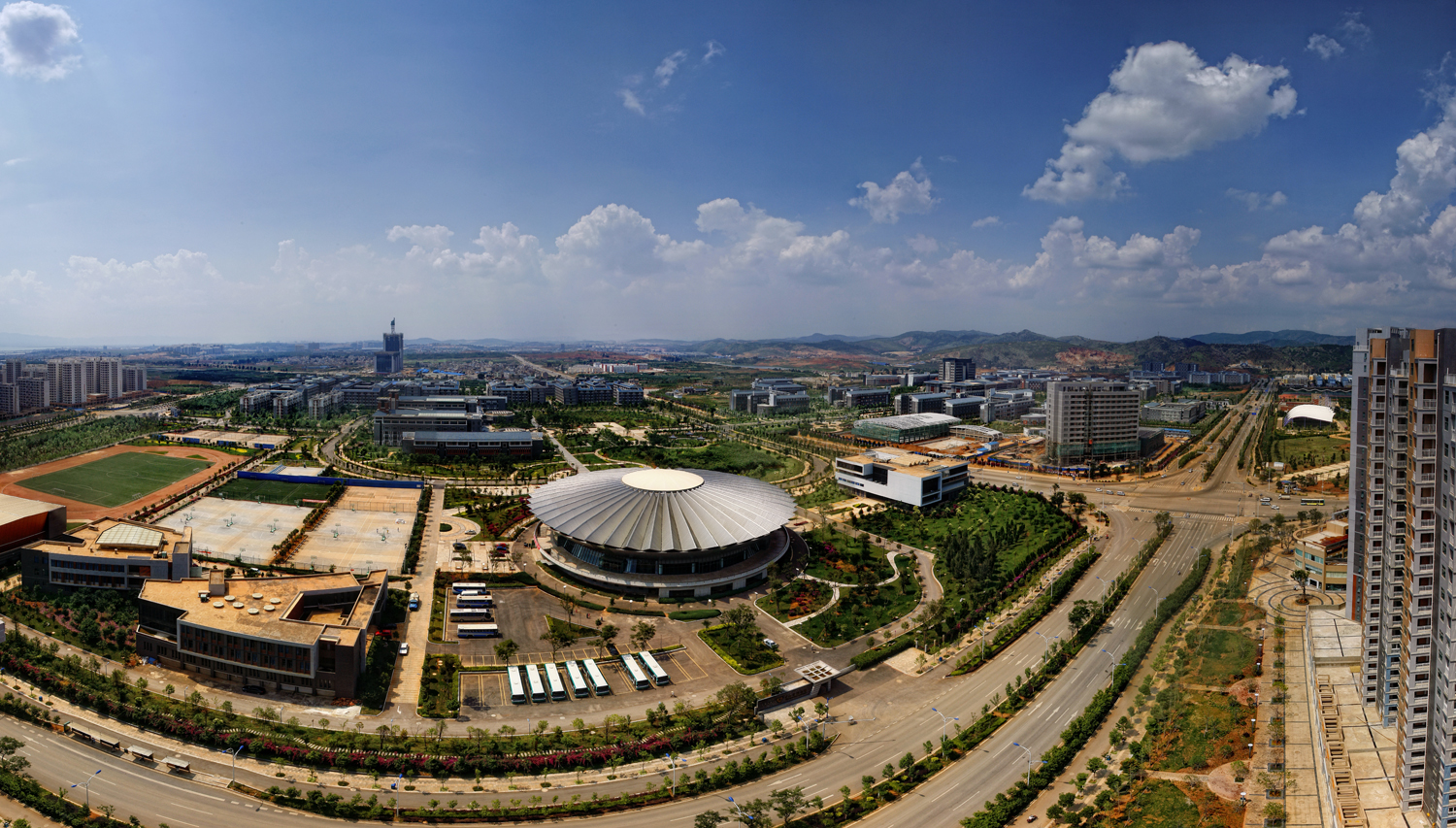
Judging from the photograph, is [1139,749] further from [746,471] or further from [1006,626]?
[746,471]

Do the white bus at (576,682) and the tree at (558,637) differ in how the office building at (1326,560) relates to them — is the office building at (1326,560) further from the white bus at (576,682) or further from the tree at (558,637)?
the tree at (558,637)

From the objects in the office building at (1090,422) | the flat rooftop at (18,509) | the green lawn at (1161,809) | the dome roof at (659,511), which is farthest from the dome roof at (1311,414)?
the flat rooftop at (18,509)

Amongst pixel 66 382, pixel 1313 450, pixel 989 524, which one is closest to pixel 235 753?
pixel 989 524

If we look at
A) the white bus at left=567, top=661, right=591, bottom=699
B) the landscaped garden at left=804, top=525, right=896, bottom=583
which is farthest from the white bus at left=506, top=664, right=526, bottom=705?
the landscaped garden at left=804, top=525, right=896, bottom=583

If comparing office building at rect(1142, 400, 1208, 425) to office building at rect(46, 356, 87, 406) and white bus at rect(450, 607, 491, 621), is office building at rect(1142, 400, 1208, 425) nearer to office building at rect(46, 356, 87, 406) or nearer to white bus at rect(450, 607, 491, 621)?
white bus at rect(450, 607, 491, 621)

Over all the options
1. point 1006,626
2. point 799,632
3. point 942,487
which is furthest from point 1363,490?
point 942,487

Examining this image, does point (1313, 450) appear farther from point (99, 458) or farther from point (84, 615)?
point (99, 458)
